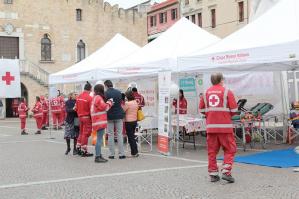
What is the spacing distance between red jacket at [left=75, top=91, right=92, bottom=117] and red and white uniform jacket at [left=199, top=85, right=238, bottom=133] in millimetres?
4805

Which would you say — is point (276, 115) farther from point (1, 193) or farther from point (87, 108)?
point (1, 193)

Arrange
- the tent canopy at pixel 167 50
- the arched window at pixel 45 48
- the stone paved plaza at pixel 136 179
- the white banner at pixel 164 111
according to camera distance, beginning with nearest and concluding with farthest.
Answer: the stone paved plaza at pixel 136 179 → the white banner at pixel 164 111 → the tent canopy at pixel 167 50 → the arched window at pixel 45 48

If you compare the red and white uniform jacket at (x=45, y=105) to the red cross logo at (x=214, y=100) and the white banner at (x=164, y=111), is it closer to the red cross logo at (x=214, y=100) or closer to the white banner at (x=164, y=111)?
the white banner at (x=164, y=111)

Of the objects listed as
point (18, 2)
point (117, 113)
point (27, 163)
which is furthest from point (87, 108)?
point (18, 2)

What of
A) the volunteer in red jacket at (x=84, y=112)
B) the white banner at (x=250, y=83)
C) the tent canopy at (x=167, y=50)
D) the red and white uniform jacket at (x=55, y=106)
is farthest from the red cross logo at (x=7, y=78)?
the volunteer in red jacket at (x=84, y=112)

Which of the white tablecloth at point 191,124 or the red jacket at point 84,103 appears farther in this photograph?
the white tablecloth at point 191,124

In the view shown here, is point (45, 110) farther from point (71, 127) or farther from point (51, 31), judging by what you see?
point (51, 31)

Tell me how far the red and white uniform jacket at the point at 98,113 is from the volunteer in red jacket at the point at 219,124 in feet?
12.1

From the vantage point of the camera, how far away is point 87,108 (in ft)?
44.0

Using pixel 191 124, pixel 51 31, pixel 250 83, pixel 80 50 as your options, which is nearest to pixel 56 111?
pixel 250 83

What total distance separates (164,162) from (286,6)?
15.4ft

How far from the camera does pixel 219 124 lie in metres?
9.18

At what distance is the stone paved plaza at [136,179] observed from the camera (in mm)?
8359

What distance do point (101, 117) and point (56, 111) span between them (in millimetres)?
13143
